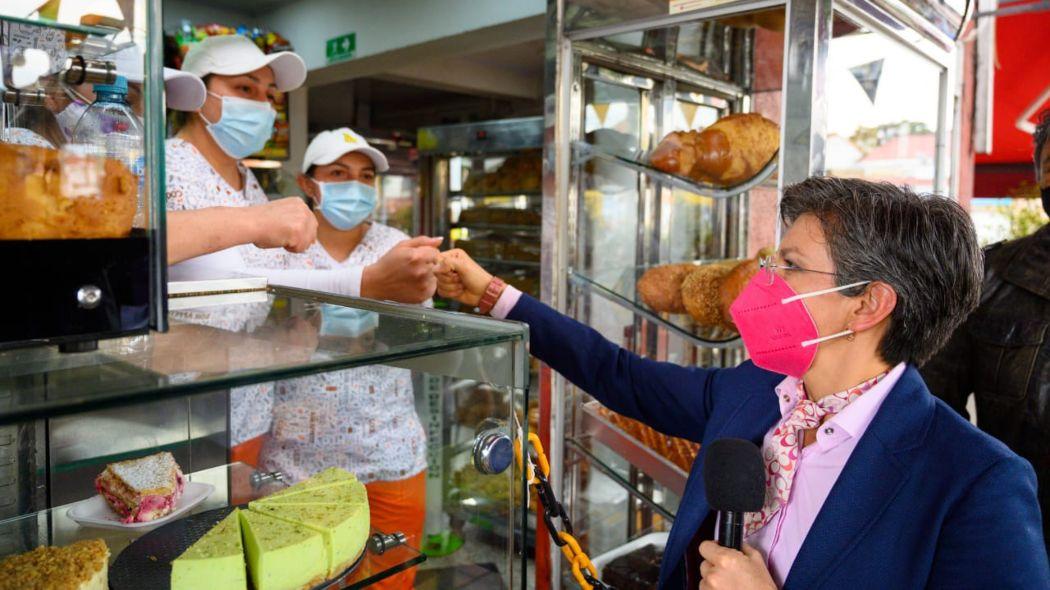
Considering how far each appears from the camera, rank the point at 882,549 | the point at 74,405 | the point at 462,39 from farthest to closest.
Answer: the point at 462,39 < the point at 882,549 < the point at 74,405

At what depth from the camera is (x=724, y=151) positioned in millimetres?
2527

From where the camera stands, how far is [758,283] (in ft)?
5.11

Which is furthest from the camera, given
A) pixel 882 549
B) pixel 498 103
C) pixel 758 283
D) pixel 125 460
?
pixel 498 103

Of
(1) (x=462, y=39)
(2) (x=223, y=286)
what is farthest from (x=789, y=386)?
(1) (x=462, y=39)

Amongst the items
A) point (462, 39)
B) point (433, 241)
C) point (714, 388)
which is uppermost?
point (462, 39)

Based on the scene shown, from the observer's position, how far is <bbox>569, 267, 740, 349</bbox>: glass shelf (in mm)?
2482

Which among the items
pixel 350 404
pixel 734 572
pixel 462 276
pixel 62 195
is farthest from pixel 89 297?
pixel 350 404

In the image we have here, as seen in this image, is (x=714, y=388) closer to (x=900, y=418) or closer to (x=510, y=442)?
(x=900, y=418)

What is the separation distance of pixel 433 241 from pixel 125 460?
78cm

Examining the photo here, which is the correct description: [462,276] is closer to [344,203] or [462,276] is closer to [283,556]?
[344,203]

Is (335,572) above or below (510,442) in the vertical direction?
below

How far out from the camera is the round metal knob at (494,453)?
1.13 m

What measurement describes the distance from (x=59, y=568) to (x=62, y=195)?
1.69 ft

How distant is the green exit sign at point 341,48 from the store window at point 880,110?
12.1ft
